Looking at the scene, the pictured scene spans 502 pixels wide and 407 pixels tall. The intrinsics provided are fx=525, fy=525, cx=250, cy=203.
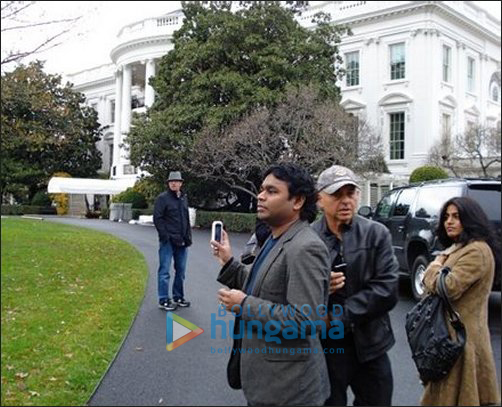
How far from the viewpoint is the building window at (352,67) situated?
90.6 ft

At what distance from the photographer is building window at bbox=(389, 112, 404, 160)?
25141 millimetres

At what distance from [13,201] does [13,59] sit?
0.75 metres

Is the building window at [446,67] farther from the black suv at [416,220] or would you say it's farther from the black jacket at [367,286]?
the black jacket at [367,286]

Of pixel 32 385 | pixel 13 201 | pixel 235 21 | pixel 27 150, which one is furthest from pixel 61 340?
pixel 235 21

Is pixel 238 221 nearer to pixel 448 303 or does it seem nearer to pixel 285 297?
pixel 448 303

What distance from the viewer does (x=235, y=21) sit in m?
18.5

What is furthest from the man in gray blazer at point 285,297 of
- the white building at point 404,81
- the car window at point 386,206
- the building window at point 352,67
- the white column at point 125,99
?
the building window at point 352,67

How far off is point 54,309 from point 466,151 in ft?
63.8

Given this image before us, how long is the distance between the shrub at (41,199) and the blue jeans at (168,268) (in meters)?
3.16

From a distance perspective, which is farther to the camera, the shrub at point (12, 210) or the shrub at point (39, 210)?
the shrub at point (39, 210)

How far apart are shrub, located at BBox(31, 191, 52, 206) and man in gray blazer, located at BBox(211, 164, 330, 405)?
140 cm

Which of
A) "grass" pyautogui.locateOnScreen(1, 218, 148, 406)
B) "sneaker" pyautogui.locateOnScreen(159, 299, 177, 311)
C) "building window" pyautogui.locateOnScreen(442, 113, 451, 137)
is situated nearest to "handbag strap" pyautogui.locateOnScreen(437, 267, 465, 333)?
"grass" pyautogui.locateOnScreen(1, 218, 148, 406)

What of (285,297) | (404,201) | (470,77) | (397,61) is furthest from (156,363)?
(397,61)

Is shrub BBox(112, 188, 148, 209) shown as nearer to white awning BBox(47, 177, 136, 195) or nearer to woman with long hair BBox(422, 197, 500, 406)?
white awning BBox(47, 177, 136, 195)
